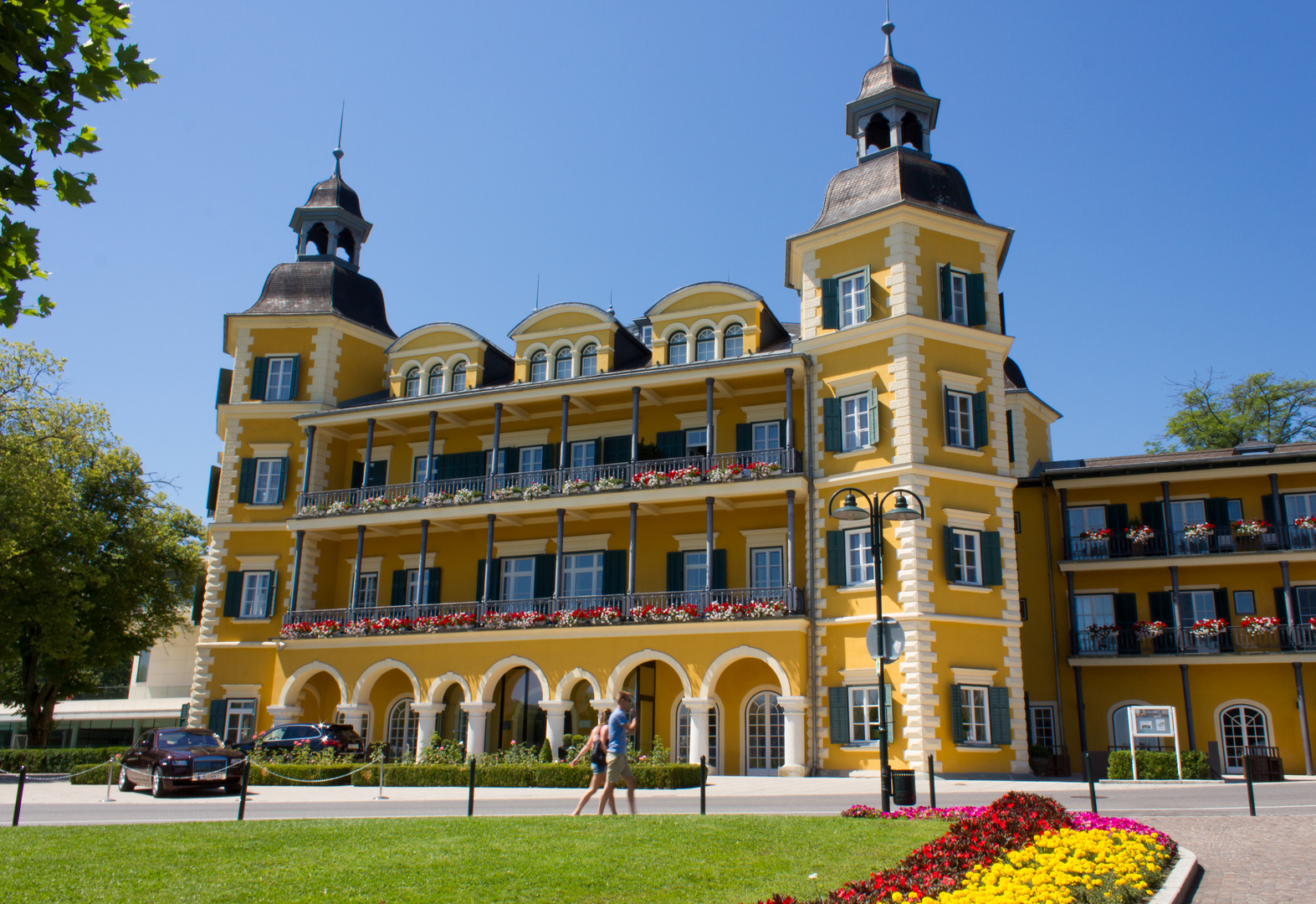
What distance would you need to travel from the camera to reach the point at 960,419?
27.9 metres

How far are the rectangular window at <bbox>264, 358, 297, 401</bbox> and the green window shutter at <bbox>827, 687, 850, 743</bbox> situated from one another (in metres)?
21.4

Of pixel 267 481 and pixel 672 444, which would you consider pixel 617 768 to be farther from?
pixel 267 481

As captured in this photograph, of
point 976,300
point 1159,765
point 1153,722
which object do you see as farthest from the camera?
point 976,300

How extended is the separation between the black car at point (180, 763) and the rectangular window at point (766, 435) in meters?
16.0

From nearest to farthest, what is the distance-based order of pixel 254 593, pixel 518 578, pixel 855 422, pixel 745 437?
pixel 855 422
pixel 745 437
pixel 518 578
pixel 254 593

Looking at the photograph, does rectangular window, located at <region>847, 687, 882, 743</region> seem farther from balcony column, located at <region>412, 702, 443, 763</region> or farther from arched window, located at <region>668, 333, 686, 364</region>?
balcony column, located at <region>412, 702, 443, 763</region>

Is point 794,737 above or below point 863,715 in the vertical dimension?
below

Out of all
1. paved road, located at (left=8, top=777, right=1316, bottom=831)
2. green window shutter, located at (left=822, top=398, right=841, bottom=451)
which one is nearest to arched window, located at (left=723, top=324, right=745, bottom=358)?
green window shutter, located at (left=822, top=398, right=841, bottom=451)

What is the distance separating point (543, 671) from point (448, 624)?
352cm

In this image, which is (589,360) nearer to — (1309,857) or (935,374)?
(935,374)

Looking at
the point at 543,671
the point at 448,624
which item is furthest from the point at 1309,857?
the point at 448,624

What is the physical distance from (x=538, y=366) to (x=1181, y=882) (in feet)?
88.0

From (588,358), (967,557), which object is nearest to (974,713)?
(967,557)

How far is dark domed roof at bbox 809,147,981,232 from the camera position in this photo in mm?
29203
